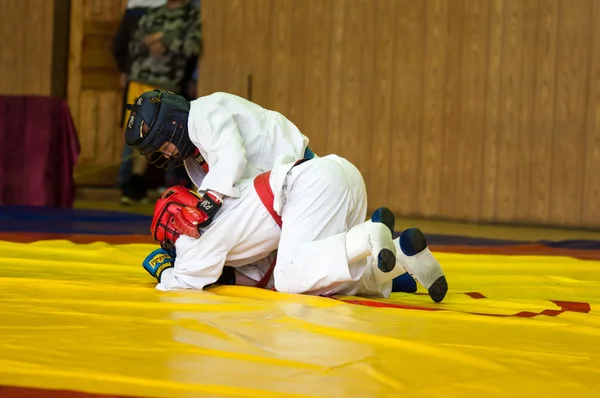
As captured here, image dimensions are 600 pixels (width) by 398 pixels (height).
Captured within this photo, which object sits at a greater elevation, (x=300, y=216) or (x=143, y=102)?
(x=143, y=102)

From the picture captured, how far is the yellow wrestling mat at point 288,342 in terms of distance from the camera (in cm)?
163

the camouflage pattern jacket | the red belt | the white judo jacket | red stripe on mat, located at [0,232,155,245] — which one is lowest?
red stripe on mat, located at [0,232,155,245]

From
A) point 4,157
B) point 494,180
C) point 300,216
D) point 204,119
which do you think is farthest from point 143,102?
point 494,180

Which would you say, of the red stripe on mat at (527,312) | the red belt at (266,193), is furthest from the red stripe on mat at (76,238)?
the red stripe on mat at (527,312)

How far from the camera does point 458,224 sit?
6.88 metres

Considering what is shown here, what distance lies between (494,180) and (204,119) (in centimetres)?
450

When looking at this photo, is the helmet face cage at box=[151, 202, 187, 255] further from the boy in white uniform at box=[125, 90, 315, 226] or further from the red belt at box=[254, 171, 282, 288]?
the red belt at box=[254, 171, 282, 288]

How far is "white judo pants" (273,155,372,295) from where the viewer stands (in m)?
2.65

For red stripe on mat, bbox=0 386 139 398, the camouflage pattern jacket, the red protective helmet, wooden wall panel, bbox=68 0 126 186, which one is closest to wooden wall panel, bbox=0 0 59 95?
wooden wall panel, bbox=68 0 126 186

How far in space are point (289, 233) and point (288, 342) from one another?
786 millimetres

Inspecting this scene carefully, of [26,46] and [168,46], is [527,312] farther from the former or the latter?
[26,46]

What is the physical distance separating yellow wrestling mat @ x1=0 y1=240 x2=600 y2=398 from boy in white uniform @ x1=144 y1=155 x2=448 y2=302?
81 millimetres

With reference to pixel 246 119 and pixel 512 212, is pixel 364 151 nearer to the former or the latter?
pixel 512 212

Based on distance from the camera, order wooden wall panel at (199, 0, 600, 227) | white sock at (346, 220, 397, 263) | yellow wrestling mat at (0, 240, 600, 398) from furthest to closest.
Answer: wooden wall panel at (199, 0, 600, 227)
white sock at (346, 220, 397, 263)
yellow wrestling mat at (0, 240, 600, 398)
